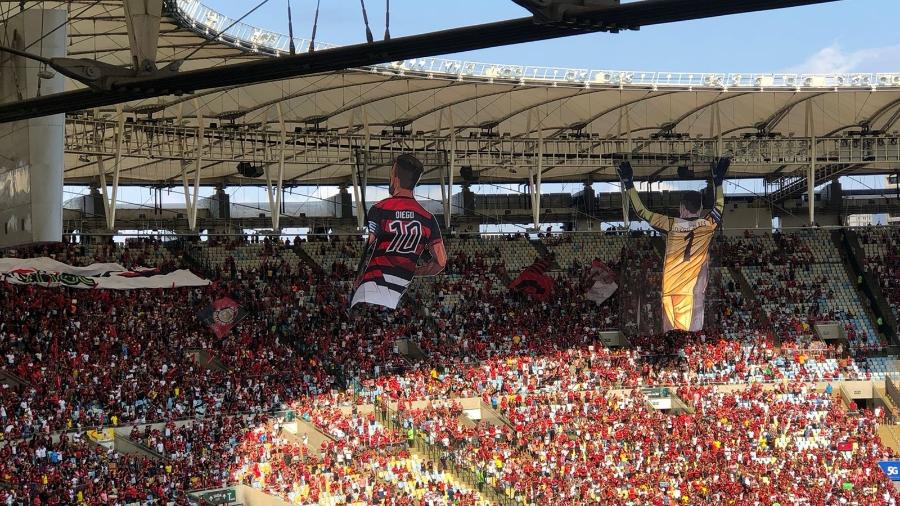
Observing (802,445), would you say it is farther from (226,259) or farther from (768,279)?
(226,259)

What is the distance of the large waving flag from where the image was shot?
162 ft

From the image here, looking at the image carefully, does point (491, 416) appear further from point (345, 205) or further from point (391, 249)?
point (345, 205)

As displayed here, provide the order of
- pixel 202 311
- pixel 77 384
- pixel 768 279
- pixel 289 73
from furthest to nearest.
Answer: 1. pixel 768 279
2. pixel 202 311
3. pixel 77 384
4. pixel 289 73

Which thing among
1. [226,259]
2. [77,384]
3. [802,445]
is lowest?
[802,445]

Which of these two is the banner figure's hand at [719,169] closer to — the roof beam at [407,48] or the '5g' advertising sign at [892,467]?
the '5g' advertising sign at [892,467]

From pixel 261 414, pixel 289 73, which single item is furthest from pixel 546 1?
pixel 261 414

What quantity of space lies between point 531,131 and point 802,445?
15873mm

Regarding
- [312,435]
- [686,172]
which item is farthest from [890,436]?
[312,435]

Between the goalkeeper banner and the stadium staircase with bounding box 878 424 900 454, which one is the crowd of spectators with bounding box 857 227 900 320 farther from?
the goalkeeper banner

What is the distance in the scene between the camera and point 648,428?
130 feet

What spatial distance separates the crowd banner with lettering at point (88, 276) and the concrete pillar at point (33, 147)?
21.1 metres

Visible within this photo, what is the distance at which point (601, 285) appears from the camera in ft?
163

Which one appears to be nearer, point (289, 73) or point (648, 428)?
point (289, 73)

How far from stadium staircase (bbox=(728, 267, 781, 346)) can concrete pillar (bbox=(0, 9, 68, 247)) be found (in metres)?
34.5
